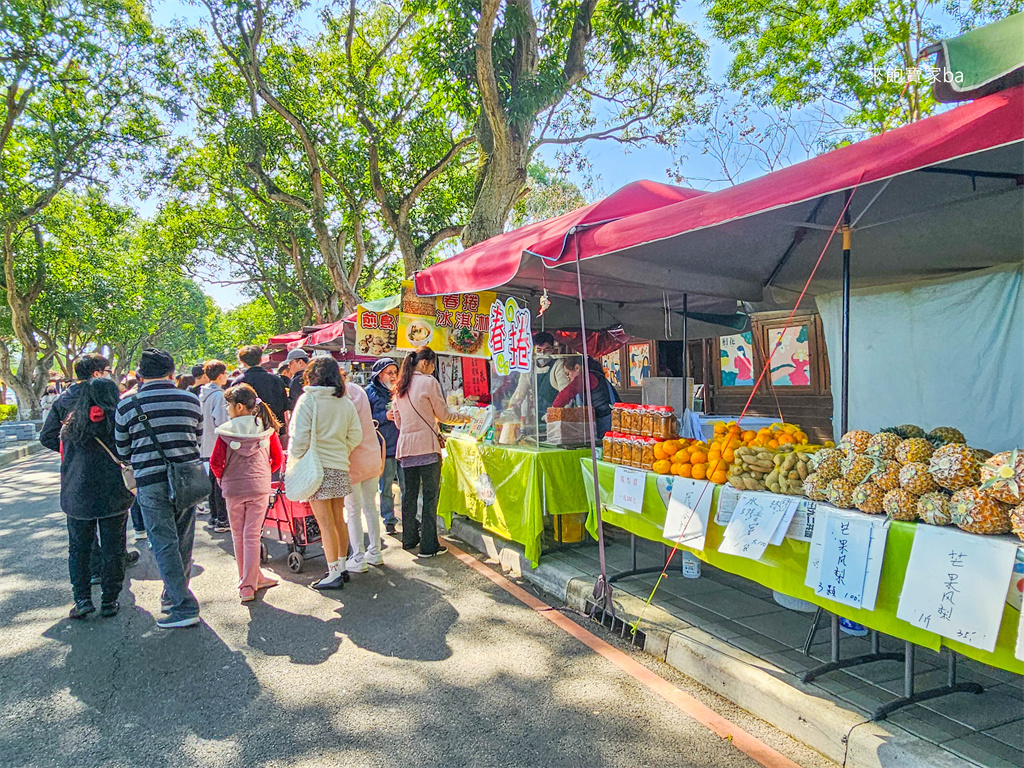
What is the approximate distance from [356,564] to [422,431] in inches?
52.2

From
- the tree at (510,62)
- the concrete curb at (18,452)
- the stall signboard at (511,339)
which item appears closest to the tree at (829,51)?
the tree at (510,62)

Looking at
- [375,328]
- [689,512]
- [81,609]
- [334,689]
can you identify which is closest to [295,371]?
[375,328]

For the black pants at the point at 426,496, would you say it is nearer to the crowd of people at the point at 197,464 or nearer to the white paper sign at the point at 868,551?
the crowd of people at the point at 197,464

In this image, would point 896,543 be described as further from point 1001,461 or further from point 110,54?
point 110,54

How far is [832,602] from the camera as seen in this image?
2932 millimetres

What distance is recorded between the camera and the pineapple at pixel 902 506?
267cm

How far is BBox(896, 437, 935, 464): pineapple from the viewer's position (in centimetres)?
285

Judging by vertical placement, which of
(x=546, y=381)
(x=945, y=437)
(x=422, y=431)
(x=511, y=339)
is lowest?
(x=422, y=431)

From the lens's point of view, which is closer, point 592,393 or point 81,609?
point 81,609

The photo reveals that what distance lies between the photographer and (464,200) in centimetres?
1830

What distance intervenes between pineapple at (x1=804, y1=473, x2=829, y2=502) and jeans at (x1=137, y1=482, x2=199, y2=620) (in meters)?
4.20

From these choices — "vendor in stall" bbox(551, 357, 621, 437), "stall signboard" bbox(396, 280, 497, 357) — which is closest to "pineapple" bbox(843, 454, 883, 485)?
"vendor in stall" bbox(551, 357, 621, 437)

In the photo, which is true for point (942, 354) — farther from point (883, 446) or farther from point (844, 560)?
point (844, 560)

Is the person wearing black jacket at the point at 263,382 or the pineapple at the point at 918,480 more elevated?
the person wearing black jacket at the point at 263,382
